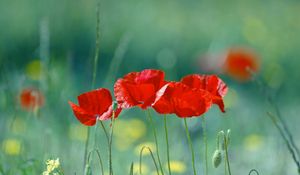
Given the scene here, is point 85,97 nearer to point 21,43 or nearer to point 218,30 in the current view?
point 21,43

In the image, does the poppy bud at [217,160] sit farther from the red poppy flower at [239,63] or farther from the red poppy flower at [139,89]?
the red poppy flower at [239,63]

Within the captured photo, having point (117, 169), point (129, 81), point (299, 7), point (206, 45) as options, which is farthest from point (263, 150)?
point (299, 7)

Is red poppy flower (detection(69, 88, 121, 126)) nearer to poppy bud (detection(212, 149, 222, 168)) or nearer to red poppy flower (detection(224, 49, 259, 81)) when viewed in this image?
poppy bud (detection(212, 149, 222, 168))

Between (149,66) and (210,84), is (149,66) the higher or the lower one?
the higher one

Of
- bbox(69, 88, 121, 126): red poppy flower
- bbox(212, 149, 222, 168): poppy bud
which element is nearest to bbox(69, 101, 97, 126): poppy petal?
bbox(69, 88, 121, 126): red poppy flower

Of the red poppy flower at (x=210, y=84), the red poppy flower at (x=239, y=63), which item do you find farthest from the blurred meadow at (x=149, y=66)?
Answer: the red poppy flower at (x=210, y=84)

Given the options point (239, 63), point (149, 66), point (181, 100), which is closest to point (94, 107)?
point (181, 100)

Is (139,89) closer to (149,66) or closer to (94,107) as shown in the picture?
(94,107)
